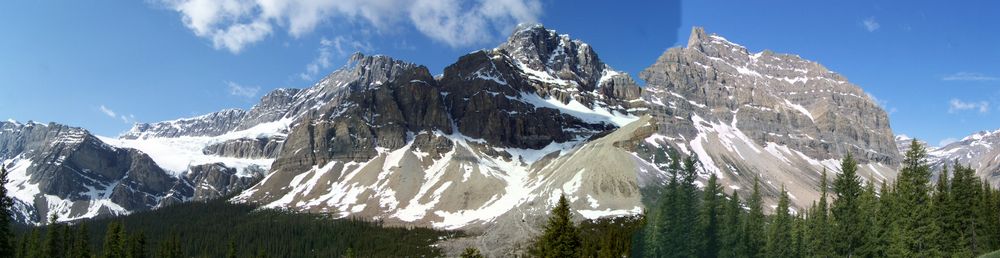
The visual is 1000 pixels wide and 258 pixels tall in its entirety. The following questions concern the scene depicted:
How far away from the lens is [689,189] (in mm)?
72938

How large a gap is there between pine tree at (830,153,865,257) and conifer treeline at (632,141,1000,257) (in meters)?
0.09

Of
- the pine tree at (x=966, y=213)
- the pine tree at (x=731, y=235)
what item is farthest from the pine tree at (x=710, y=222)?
the pine tree at (x=966, y=213)

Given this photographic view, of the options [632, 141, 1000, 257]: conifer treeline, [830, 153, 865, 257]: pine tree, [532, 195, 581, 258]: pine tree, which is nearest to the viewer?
[532, 195, 581, 258]: pine tree

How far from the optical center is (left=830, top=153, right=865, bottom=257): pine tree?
68.9 m

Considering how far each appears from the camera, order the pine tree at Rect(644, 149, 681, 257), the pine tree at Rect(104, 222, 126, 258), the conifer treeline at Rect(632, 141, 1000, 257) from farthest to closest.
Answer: the pine tree at Rect(104, 222, 126, 258) < the pine tree at Rect(644, 149, 681, 257) < the conifer treeline at Rect(632, 141, 1000, 257)

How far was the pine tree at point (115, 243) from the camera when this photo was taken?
3694 inches

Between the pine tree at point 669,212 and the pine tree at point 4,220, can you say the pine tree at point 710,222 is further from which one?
the pine tree at point 4,220

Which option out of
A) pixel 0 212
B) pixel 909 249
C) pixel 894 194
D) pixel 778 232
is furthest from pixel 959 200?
pixel 0 212

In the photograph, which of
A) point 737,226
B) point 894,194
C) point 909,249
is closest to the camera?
point 909,249

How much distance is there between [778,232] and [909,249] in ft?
82.6

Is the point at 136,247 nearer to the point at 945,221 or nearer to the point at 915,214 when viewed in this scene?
the point at 915,214

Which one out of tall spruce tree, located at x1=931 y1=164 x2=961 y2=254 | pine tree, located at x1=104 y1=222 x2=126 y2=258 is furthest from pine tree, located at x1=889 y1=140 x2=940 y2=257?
pine tree, located at x1=104 y1=222 x2=126 y2=258

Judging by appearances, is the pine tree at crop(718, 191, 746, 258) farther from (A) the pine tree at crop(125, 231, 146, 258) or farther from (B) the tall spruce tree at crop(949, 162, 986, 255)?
(A) the pine tree at crop(125, 231, 146, 258)

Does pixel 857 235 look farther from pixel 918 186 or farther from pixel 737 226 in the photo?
pixel 737 226
